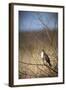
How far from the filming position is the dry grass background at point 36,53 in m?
2.16

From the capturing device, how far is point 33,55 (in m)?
2.20

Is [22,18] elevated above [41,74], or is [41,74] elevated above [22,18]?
[22,18]

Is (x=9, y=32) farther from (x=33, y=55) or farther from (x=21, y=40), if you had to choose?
(x=33, y=55)

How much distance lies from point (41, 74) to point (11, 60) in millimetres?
311

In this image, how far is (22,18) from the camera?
2.17 m

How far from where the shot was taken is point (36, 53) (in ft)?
7.25

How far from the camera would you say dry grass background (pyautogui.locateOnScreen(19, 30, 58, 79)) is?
85.2 inches
